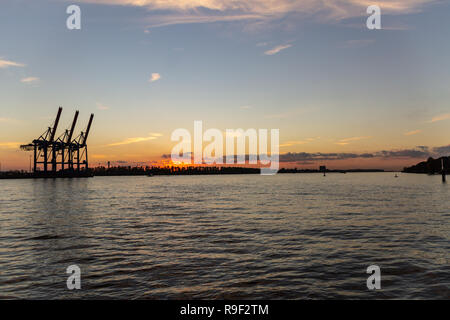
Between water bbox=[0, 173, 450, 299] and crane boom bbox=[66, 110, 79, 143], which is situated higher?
crane boom bbox=[66, 110, 79, 143]

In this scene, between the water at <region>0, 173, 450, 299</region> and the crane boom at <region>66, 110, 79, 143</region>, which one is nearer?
the water at <region>0, 173, 450, 299</region>

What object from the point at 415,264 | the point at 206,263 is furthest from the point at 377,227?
the point at 206,263

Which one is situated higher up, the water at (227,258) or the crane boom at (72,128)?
the crane boom at (72,128)

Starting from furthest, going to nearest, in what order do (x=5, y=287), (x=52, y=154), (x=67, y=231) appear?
1. (x=52, y=154)
2. (x=67, y=231)
3. (x=5, y=287)

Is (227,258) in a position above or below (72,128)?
below

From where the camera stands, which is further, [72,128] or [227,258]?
[72,128]

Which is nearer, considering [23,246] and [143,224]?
[23,246]

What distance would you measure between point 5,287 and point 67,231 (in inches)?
451

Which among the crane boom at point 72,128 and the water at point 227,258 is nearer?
the water at point 227,258
